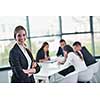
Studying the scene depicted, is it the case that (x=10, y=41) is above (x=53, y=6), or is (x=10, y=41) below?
A: below

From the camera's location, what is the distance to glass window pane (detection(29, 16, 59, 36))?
1405mm

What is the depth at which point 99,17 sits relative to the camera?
1.38 m

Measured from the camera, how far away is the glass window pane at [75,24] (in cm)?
140

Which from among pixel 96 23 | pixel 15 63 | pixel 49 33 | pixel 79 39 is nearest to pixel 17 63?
pixel 15 63

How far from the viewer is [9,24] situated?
4.64ft

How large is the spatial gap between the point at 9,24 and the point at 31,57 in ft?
0.73

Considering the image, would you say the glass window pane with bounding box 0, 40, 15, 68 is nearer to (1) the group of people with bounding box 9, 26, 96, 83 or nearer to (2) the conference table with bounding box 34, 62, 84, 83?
(1) the group of people with bounding box 9, 26, 96, 83

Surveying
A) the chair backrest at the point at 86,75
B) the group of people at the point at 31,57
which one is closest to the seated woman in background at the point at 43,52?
the group of people at the point at 31,57

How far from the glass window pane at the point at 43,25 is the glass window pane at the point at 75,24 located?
5cm

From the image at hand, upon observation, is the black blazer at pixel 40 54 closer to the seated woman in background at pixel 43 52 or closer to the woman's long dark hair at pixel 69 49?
the seated woman in background at pixel 43 52

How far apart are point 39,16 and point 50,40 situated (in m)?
0.15

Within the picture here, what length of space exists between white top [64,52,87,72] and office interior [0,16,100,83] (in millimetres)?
72
